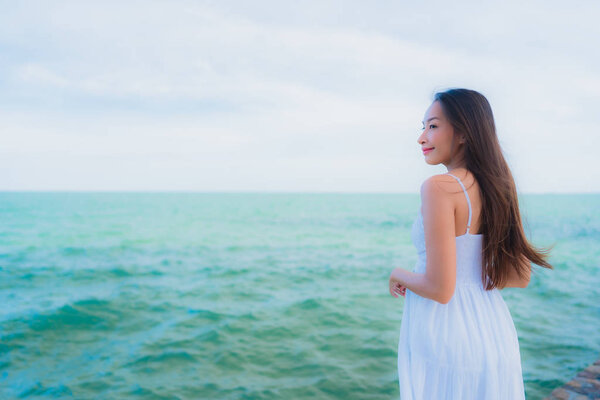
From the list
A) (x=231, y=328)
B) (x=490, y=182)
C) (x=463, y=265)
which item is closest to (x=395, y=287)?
(x=463, y=265)

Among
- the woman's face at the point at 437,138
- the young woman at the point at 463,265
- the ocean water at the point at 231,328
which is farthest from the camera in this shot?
the ocean water at the point at 231,328

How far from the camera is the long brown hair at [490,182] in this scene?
1.61 m

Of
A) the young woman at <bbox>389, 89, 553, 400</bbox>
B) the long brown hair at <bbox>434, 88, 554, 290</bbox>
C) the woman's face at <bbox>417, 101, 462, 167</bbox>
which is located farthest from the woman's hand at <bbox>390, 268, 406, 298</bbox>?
the woman's face at <bbox>417, 101, 462, 167</bbox>

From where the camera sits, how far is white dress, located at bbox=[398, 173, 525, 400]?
1583 millimetres

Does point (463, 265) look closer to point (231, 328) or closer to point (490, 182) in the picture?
point (490, 182)

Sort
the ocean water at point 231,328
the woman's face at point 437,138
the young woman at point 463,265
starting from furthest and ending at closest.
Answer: the ocean water at point 231,328 → the woman's face at point 437,138 → the young woman at point 463,265

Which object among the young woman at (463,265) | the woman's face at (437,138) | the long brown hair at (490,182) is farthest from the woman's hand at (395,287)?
the woman's face at (437,138)

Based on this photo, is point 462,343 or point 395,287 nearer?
point 462,343

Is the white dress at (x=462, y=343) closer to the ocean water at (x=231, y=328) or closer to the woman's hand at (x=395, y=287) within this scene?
the woman's hand at (x=395, y=287)

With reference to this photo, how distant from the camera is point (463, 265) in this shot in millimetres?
1709

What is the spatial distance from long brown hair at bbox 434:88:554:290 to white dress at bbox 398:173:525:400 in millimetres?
55

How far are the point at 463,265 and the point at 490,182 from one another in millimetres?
354

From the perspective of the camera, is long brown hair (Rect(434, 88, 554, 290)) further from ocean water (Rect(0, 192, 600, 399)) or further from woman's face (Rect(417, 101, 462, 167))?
ocean water (Rect(0, 192, 600, 399))

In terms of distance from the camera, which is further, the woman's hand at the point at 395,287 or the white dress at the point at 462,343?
the woman's hand at the point at 395,287
